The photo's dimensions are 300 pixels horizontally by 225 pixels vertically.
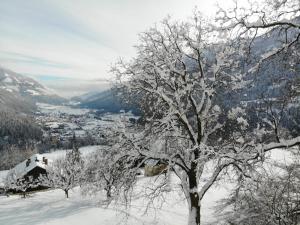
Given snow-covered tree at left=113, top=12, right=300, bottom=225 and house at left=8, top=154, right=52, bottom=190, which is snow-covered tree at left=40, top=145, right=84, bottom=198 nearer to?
house at left=8, top=154, right=52, bottom=190

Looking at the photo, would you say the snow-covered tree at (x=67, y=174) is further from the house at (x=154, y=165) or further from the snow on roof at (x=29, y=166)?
the snow on roof at (x=29, y=166)

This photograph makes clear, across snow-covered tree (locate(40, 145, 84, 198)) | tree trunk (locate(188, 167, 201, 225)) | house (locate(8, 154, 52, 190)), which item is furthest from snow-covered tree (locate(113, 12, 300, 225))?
house (locate(8, 154, 52, 190))

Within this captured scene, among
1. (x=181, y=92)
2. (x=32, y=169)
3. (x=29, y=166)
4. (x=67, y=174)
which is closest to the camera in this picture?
(x=181, y=92)

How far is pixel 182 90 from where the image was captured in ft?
49.7

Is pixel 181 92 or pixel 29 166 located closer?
pixel 181 92

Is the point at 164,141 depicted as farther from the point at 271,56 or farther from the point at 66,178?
the point at 66,178

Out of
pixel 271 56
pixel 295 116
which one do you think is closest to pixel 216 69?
pixel 295 116

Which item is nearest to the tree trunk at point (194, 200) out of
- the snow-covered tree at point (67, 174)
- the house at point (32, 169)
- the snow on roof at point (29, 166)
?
the snow-covered tree at point (67, 174)

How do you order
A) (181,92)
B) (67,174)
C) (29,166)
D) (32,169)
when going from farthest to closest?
1. (29,166)
2. (32,169)
3. (67,174)
4. (181,92)

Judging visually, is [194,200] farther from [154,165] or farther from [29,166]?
[29,166]

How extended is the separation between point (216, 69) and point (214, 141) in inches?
142

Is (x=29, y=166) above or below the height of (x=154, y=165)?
below

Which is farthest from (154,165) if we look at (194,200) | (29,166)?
(29,166)

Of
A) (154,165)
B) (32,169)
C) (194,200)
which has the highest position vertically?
(154,165)
